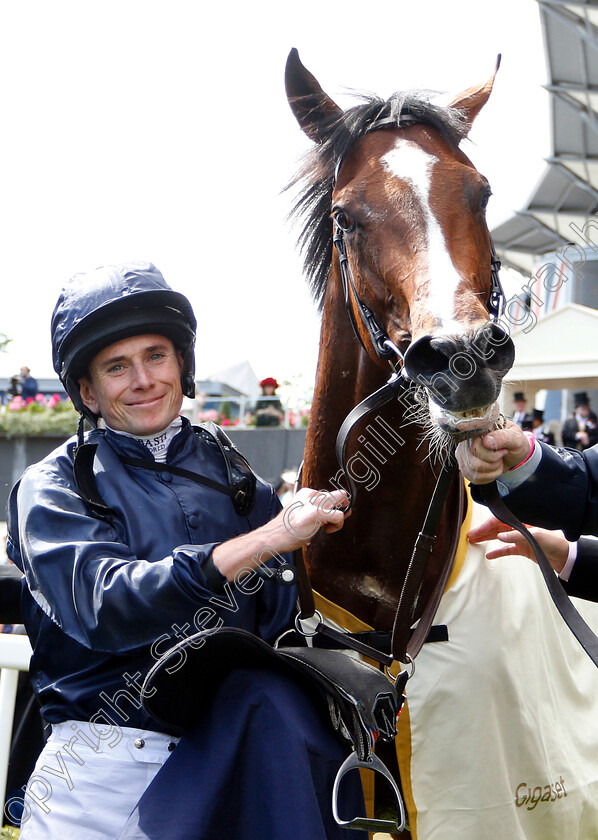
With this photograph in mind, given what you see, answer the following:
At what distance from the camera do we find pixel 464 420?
1593 mm

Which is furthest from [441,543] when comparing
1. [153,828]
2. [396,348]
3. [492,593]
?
[153,828]

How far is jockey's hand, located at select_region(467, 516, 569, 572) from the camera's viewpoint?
7.02ft

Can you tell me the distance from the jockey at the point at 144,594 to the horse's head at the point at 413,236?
1.30 feet

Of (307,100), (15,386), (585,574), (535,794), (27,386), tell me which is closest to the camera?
(535,794)

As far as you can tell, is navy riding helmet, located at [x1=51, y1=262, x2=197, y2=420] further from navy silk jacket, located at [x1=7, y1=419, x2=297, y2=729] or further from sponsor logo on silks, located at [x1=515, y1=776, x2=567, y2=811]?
sponsor logo on silks, located at [x1=515, y1=776, x2=567, y2=811]

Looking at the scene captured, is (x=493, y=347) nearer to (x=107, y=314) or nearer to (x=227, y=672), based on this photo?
(x=227, y=672)

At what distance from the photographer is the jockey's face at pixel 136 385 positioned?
1.99m

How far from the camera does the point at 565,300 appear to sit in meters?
14.1

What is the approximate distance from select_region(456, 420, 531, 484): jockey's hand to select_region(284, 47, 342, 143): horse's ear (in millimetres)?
1121

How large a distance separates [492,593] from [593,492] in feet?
1.44

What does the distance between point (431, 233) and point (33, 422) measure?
454 inches

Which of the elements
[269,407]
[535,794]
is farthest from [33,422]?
[535,794]

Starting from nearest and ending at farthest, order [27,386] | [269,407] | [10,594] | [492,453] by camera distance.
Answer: [492,453] < [10,594] < [269,407] < [27,386]

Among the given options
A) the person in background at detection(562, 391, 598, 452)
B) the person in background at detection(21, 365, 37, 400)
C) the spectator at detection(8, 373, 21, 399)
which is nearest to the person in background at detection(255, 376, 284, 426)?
the person in background at detection(21, 365, 37, 400)
